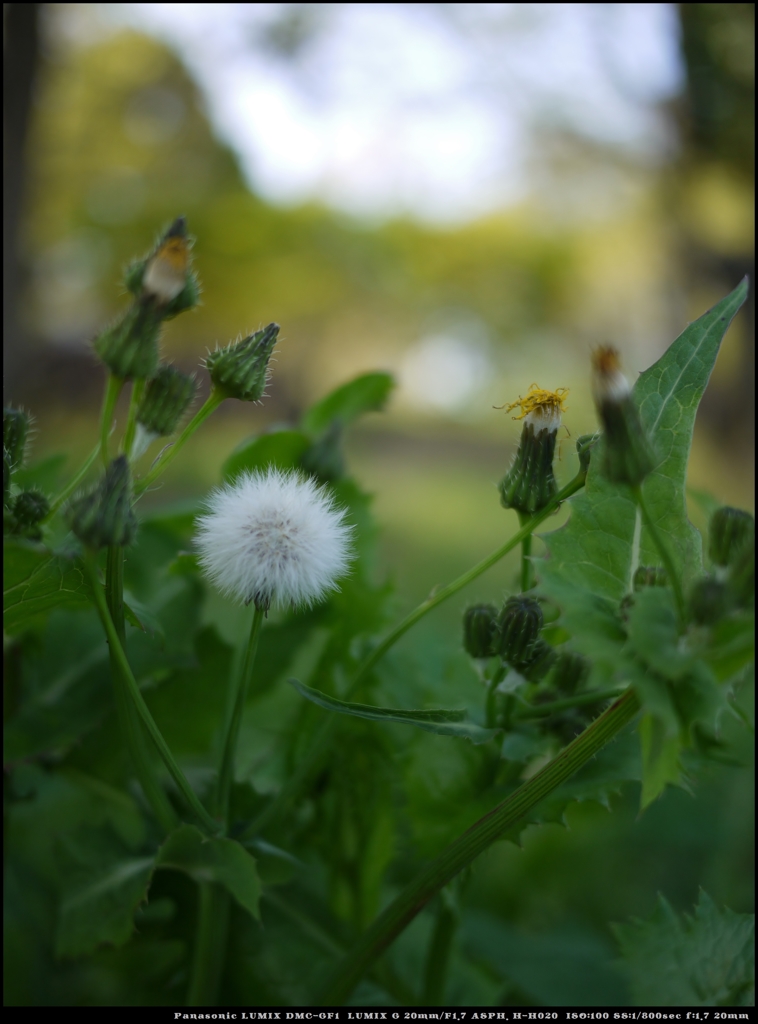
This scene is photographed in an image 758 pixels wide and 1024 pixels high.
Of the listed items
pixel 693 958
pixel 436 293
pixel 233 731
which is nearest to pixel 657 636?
pixel 233 731

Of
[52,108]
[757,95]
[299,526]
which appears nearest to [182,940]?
[299,526]

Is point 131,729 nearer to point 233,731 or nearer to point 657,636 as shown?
point 233,731

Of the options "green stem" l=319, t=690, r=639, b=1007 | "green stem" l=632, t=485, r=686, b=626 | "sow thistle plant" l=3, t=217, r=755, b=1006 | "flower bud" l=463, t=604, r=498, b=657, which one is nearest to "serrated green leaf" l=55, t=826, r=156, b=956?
"sow thistle plant" l=3, t=217, r=755, b=1006

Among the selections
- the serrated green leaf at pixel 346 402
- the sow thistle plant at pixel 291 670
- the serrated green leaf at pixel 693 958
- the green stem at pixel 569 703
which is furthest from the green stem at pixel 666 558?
the serrated green leaf at pixel 346 402

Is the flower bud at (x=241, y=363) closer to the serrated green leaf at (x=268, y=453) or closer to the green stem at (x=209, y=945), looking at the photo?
the serrated green leaf at (x=268, y=453)

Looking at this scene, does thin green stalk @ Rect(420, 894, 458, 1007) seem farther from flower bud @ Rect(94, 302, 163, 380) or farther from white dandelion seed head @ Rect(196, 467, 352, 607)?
flower bud @ Rect(94, 302, 163, 380)
